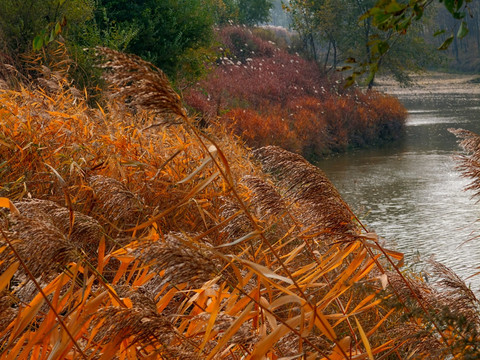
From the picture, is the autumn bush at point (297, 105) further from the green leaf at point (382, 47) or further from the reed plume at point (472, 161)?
the green leaf at point (382, 47)

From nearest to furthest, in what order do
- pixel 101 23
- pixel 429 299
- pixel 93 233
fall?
pixel 93 233, pixel 429 299, pixel 101 23

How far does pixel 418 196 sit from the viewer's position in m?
10.6

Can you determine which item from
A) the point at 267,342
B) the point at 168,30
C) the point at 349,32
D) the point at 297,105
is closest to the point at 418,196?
the point at 168,30

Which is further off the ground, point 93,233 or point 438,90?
point 93,233

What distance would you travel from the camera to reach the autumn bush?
13648mm

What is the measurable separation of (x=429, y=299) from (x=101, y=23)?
1044 centimetres

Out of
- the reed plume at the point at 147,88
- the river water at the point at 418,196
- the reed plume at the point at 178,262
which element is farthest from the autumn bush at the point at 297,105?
the reed plume at the point at 178,262

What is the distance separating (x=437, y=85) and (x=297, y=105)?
25340 millimetres

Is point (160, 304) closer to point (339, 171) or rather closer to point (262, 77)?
point (339, 171)

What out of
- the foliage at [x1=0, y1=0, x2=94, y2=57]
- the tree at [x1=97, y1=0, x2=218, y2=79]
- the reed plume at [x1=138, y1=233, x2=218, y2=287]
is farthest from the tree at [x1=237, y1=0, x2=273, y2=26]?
the reed plume at [x1=138, y1=233, x2=218, y2=287]

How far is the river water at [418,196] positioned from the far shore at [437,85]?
627 inches

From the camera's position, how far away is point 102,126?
202 inches

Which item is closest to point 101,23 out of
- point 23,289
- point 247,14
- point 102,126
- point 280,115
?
point 280,115

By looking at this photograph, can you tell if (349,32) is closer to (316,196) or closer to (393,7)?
(316,196)
